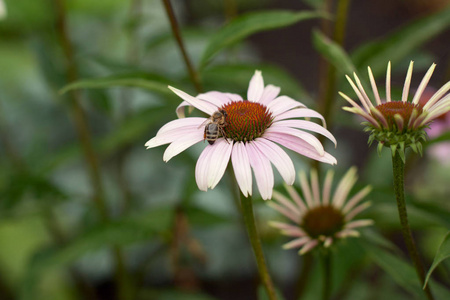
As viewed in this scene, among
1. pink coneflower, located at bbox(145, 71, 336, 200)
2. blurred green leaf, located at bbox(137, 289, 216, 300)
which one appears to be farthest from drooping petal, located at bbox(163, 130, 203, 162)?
blurred green leaf, located at bbox(137, 289, 216, 300)

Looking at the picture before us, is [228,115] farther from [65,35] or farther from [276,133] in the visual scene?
[65,35]

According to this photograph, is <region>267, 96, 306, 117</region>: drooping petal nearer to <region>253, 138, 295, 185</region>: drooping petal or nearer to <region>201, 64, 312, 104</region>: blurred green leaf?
<region>253, 138, 295, 185</region>: drooping petal

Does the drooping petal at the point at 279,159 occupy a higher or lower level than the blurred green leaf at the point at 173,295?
higher

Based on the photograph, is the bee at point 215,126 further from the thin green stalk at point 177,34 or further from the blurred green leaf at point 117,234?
the blurred green leaf at point 117,234

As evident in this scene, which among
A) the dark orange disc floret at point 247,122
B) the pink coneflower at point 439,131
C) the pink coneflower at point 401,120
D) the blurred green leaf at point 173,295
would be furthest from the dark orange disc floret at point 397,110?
the blurred green leaf at point 173,295

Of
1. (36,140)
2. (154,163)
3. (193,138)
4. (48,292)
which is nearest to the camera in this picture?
(193,138)

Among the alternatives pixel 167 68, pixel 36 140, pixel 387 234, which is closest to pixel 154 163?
pixel 167 68

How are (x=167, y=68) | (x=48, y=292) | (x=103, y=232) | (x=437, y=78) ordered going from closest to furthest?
(x=103, y=232), (x=48, y=292), (x=167, y=68), (x=437, y=78)
